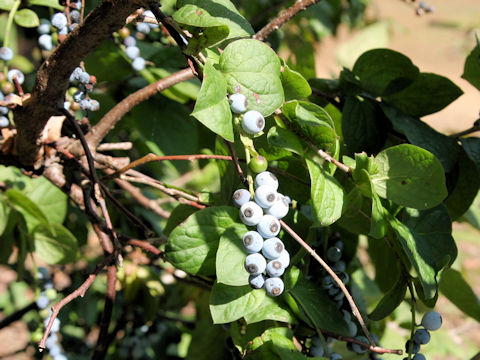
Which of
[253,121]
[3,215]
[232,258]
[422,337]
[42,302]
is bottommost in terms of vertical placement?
[42,302]

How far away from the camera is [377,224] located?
450 millimetres

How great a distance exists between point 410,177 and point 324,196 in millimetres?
97

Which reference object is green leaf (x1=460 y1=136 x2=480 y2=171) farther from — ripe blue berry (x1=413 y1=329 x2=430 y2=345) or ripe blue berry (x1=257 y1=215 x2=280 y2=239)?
ripe blue berry (x1=257 y1=215 x2=280 y2=239)

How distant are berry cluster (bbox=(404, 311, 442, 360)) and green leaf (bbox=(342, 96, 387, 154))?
19cm

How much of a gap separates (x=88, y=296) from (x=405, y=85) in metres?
0.91

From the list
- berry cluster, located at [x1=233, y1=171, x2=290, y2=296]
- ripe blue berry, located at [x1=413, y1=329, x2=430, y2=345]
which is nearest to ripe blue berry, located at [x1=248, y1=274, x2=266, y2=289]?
berry cluster, located at [x1=233, y1=171, x2=290, y2=296]

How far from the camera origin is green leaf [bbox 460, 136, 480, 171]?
60 centimetres

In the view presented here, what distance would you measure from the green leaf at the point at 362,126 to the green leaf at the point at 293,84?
14 centimetres

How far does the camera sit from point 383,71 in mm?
629

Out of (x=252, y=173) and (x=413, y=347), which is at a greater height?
(x=252, y=173)

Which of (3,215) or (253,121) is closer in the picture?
(253,121)

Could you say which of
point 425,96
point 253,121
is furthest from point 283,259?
point 425,96

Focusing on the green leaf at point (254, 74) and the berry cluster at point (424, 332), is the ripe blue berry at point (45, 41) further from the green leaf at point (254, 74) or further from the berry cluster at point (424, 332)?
the berry cluster at point (424, 332)

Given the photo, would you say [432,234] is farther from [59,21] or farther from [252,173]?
[59,21]
